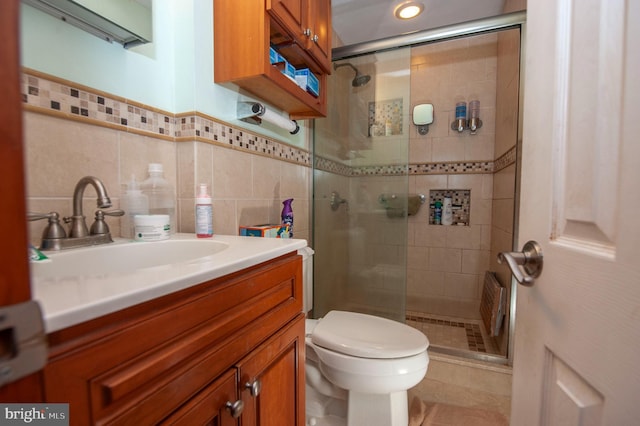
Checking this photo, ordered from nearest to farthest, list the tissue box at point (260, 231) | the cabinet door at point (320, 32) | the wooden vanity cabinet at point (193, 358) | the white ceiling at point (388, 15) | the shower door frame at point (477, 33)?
the wooden vanity cabinet at point (193, 358) < the tissue box at point (260, 231) < the cabinet door at point (320, 32) < the shower door frame at point (477, 33) < the white ceiling at point (388, 15)

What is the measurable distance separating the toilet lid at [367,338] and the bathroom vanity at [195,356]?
0.33 meters

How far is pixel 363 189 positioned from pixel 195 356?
1454 millimetres

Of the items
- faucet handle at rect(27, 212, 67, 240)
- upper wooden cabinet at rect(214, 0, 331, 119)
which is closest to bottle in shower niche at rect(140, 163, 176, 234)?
faucet handle at rect(27, 212, 67, 240)


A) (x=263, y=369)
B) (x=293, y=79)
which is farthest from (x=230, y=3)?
(x=263, y=369)

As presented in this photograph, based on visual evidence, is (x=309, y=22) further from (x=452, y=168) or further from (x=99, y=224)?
(x=452, y=168)

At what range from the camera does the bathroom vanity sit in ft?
0.94

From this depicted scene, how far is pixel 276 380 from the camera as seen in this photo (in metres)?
0.61

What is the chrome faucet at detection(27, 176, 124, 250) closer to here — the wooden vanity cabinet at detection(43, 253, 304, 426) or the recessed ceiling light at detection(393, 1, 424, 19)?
the wooden vanity cabinet at detection(43, 253, 304, 426)

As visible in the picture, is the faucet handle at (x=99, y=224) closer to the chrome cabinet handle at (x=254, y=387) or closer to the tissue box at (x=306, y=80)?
the chrome cabinet handle at (x=254, y=387)

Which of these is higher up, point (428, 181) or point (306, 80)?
point (306, 80)

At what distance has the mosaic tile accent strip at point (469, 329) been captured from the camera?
5.67ft

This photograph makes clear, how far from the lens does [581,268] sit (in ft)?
1.19

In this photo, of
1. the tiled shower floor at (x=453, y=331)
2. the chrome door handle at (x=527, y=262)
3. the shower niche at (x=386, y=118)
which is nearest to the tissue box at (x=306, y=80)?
the shower niche at (x=386, y=118)

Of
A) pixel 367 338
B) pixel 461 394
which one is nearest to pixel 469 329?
pixel 461 394
